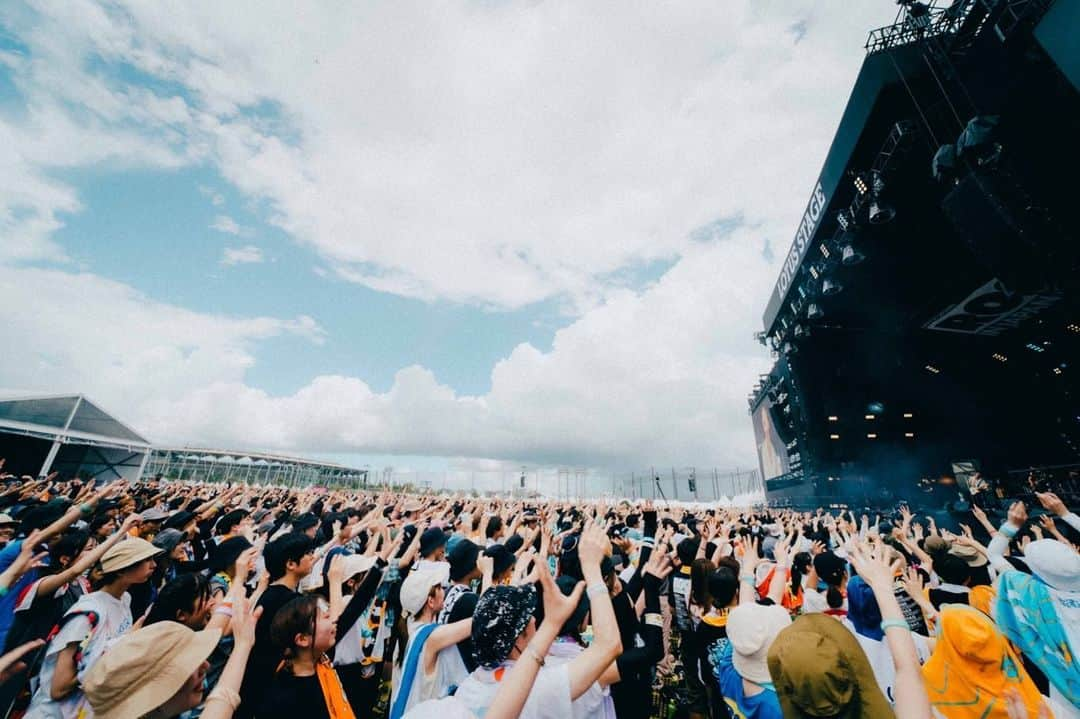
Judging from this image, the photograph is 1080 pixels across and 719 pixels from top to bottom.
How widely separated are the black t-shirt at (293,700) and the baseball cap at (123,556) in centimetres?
152

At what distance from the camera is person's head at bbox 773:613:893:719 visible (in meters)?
1.26

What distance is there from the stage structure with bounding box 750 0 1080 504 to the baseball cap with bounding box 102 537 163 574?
10.5m

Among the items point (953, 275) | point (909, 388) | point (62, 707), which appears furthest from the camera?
point (909, 388)

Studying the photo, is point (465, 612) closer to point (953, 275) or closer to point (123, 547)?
point (123, 547)

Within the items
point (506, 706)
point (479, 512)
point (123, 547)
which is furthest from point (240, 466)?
point (506, 706)

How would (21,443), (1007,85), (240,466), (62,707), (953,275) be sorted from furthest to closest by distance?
(240,466) → (21,443) → (953,275) → (1007,85) → (62,707)

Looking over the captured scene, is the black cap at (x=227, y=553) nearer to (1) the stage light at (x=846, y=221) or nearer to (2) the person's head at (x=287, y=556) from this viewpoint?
(2) the person's head at (x=287, y=556)

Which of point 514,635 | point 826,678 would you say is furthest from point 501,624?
point 826,678

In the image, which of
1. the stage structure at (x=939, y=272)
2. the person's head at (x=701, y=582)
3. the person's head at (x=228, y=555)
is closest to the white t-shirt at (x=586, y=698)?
the person's head at (x=701, y=582)

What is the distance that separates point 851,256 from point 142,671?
42.3 feet

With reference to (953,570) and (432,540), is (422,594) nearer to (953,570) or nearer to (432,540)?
(432,540)

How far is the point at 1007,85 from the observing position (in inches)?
252

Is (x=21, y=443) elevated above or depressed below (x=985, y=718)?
above

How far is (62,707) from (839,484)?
79.3ft
